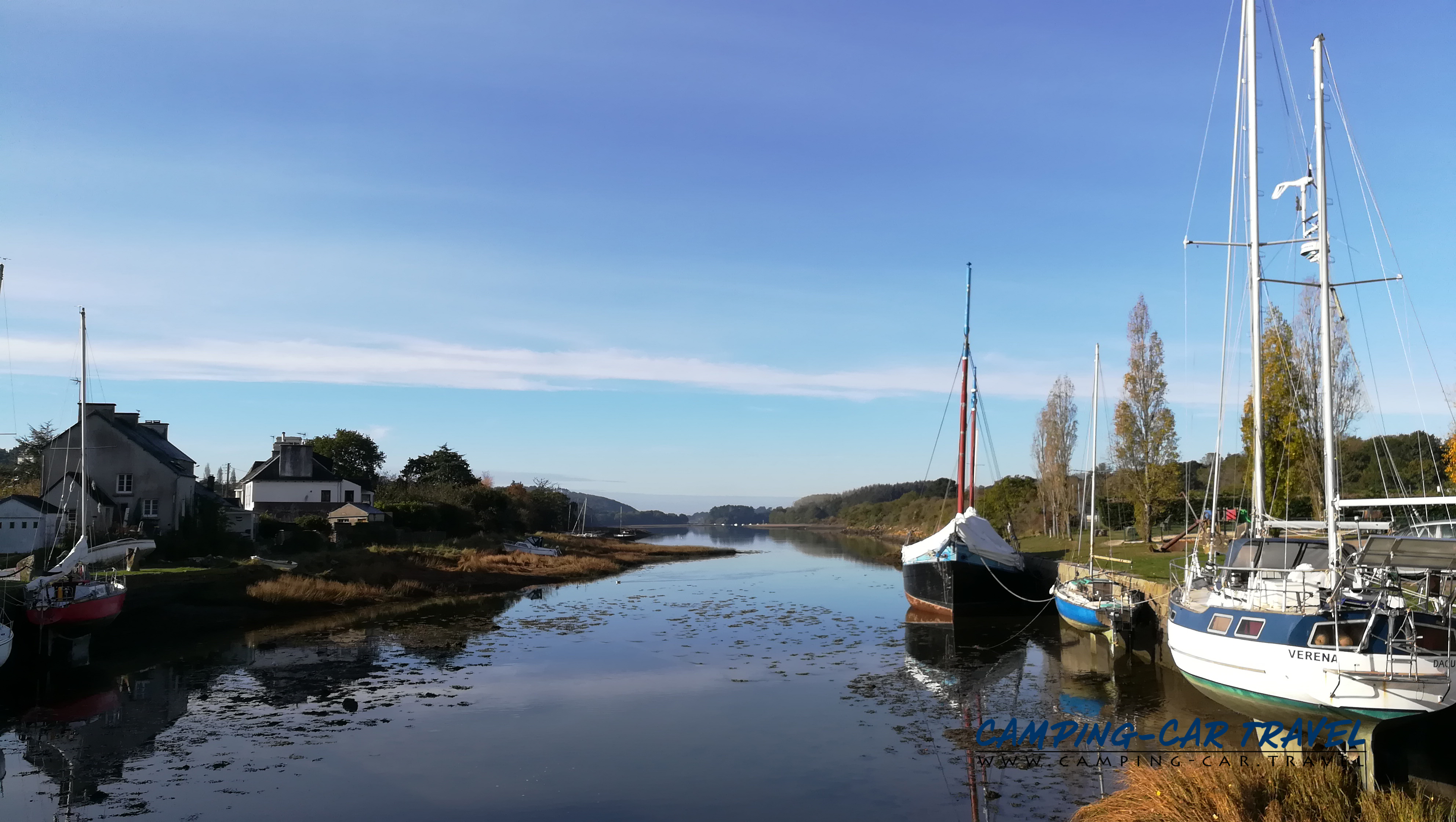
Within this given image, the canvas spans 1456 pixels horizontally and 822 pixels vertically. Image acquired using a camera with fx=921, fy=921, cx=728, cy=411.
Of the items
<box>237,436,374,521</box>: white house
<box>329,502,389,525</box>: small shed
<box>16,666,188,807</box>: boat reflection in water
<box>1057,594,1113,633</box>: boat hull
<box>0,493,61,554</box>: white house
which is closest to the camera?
<box>16,666,188,807</box>: boat reflection in water

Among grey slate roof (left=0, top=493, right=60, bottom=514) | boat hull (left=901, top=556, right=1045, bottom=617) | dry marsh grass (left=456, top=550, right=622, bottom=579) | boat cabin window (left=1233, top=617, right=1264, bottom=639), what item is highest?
grey slate roof (left=0, top=493, right=60, bottom=514)

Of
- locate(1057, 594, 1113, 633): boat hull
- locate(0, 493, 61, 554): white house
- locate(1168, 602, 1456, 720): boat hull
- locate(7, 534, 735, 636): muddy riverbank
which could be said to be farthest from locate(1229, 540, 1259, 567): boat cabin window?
locate(0, 493, 61, 554): white house

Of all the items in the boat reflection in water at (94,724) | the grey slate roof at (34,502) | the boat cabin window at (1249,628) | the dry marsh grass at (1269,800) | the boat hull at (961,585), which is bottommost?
the boat reflection in water at (94,724)

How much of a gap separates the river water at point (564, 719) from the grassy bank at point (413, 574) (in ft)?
9.25

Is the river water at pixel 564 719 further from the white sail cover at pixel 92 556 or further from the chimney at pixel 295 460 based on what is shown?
the chimney at pixel 295 460

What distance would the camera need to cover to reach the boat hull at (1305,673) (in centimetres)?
1409

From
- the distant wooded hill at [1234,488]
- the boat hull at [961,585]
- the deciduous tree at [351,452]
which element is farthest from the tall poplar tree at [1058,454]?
the deciduous tree at [351,452]

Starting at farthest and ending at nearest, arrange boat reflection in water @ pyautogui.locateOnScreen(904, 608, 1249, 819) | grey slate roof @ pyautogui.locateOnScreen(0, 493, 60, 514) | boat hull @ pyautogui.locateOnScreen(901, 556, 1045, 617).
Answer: grey slate roof @ pyautogui.locateOnScreen(0, 493, 60, 514)
boat hull @ pyautogui.locateOnScreen(901, 556, 1045, 617)
boat reflection in water @ pyautogui.locateOnScreen(904, 608, 1249, 819)

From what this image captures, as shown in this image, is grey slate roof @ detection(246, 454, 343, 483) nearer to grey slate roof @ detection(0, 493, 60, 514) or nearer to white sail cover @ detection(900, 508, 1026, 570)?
grey slate roof @ detection(0, 493, 60, 514)

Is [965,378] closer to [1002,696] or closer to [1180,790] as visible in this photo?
[1002,696]

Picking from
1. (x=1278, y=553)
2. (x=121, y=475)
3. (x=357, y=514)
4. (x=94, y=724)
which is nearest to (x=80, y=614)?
(x=94, y=724)

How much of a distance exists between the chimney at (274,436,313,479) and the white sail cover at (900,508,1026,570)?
48.2 meters

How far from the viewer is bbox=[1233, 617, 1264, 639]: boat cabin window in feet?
53.4

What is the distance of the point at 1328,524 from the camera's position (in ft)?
59.6
